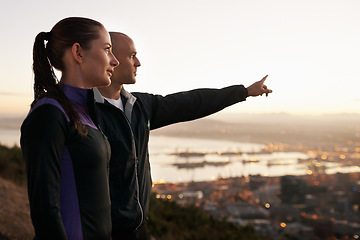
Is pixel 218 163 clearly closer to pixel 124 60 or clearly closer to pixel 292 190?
pixel 292 190

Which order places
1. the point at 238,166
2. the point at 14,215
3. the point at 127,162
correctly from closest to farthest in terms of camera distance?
the point at 127,162 < the point at 14,215 < the point at 238,166

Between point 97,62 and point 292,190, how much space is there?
105 feet

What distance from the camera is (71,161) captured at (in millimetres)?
1244

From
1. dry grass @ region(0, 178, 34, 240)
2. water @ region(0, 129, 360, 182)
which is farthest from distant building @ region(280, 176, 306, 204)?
dry grass @ region(0, 178, 34, 240)

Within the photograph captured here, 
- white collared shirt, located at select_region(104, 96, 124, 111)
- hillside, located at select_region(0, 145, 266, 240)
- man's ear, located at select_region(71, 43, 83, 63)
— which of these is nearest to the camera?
man's ear, located at select_region(71, 43, 83, 63)

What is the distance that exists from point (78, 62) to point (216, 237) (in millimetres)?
6275

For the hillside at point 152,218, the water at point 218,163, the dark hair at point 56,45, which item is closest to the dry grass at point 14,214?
the hillside at point 152,218

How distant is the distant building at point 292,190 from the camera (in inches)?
1214

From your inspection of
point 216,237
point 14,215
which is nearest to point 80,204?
point 14,215

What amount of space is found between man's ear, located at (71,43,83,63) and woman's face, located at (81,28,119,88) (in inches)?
0.4

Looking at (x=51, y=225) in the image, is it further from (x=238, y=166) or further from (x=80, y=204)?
(x=238, y=166)

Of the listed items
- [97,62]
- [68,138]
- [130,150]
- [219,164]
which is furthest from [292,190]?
[68,138]

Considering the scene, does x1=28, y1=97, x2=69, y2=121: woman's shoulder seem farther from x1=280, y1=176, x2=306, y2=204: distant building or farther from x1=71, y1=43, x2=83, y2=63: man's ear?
x1=280, y1=176, x2=306, y2=204: distant building

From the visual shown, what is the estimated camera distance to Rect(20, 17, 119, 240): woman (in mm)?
1174
